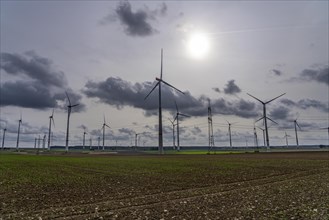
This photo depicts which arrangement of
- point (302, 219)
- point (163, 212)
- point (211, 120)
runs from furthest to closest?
point (211, 120) < point (163, 212) < point (302, 219)

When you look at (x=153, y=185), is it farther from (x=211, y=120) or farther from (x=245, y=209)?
(x=211, y=120)

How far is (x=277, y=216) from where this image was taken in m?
15.5

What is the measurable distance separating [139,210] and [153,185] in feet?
37.1

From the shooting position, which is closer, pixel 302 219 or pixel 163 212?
pixel 302 219

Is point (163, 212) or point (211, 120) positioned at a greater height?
point (211, 120)

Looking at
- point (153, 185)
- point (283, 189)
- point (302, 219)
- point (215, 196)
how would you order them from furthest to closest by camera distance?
point (153, 185)
point (283, 189)
point (215, 196)
point (302, 219)

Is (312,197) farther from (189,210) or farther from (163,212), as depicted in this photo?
Result: (163,212)

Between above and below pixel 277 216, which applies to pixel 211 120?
above

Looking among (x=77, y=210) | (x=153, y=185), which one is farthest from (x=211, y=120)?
(x=77, y=210)

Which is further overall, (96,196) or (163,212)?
(96,196)

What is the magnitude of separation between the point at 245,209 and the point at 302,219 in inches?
136

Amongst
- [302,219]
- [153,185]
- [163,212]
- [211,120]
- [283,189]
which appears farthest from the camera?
[211,120]

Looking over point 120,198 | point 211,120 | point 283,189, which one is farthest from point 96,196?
point 211,120

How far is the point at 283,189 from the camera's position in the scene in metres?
25.0
